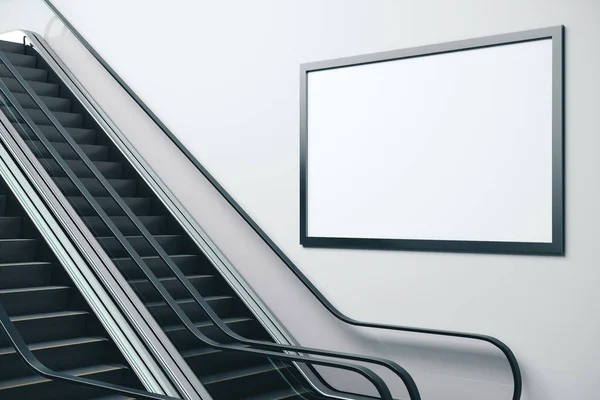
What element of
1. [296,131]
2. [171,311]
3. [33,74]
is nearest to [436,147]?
[296,131]

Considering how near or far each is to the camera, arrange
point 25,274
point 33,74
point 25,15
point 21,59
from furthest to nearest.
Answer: point 25,15 < point 21,59 < point 33,74 < point 25,274

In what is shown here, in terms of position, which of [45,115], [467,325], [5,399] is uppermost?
[45,115]

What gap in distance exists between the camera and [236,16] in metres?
5.42

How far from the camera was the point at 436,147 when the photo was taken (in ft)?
14.3

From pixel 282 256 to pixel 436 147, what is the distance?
1.39 m

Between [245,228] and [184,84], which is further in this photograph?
[184,84]

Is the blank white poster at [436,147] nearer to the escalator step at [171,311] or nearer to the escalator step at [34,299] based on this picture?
the escalator step at [171,311]

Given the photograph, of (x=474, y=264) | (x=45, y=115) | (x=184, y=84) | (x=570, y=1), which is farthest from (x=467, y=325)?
(x=45, y=115)

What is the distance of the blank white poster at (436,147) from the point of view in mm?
4000

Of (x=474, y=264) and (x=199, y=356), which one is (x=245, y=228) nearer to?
(x=199, y=356)

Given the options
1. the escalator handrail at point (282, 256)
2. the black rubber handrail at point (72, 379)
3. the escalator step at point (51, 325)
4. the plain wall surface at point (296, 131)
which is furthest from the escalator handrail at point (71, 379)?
the plain wall surface at point (296, 131)

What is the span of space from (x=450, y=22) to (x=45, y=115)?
9.92 feet

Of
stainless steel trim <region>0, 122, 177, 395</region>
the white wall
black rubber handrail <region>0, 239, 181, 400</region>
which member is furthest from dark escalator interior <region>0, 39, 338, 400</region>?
black rubber handrail <region>0, 239, 181, 400</region>

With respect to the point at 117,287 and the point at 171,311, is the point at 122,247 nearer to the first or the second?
the point at 117,287
